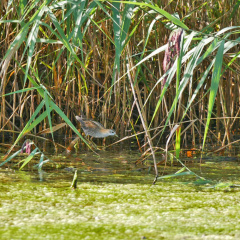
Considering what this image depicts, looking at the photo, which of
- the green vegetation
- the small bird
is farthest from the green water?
the small bird

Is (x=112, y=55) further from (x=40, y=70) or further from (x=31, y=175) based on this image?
(x=31, y=175)

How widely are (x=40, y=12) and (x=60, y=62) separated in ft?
4.66

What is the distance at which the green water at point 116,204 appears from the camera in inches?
60.0

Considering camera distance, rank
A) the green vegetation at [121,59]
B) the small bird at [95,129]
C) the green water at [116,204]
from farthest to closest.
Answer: the small bird at [95,129] → the green vegetation at [121,59] → the green water at [116,204]

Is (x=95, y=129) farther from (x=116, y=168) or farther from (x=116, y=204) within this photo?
(x=116, y=204)

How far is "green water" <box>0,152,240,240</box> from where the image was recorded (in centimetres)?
152

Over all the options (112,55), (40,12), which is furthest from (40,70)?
(40,12)

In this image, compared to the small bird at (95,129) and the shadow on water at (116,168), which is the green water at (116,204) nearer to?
the shadow on water at (116,168)

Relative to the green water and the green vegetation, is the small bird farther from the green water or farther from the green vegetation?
the green water

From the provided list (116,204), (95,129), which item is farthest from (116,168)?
(116,204)

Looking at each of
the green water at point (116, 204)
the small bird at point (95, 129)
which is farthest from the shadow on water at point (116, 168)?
the small bird at point (95, 129)

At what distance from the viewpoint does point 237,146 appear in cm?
360

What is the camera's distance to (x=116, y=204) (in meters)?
1.87

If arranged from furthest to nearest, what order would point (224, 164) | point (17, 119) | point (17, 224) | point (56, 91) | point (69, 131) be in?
point (17, 119), point (69, 131), point (56, 91), point (224, 164), point (17, 224)
